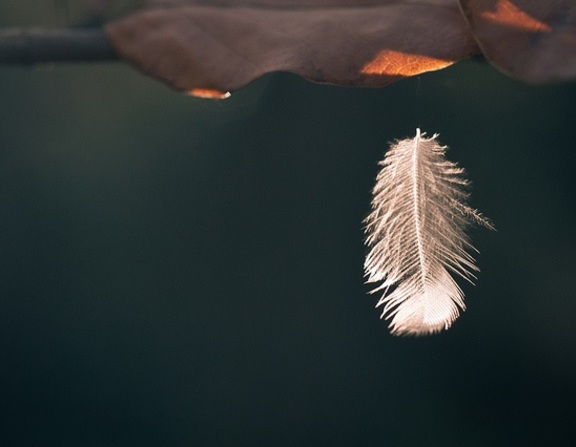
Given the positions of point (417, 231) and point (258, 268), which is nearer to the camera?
point (417, 231)

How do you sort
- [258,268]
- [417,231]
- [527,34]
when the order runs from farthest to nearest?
[258,268] < [417,231] < [527,34]

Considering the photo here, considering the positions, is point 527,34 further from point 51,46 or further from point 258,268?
point 258,268

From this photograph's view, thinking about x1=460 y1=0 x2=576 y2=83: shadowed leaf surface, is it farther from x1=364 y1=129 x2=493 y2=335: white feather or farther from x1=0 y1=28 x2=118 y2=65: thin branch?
x1=0 y1=28 x2=118 y2=65: thin branch

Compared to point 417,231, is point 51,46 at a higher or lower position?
higher

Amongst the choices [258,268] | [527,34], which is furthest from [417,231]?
[258,268]

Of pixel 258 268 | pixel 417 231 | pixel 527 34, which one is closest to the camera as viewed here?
pixel 527 34

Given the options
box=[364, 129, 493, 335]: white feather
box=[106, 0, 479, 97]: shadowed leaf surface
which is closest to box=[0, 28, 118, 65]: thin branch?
box=[106, 0, 479, 97]: shadowed leaf surface
